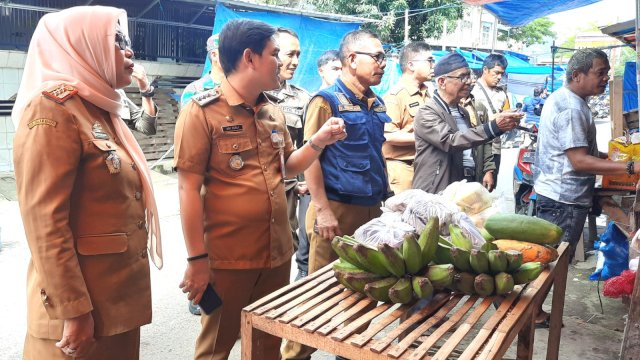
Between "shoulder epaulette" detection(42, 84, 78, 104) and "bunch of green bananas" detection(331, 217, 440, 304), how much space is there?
101 cm

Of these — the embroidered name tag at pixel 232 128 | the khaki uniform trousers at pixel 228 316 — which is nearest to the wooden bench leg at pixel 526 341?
the khaki uniform trousers at pixel 228 316

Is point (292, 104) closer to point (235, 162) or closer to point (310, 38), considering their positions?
point (235, 162)

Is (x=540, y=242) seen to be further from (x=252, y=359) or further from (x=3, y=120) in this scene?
(x=3, y=120)

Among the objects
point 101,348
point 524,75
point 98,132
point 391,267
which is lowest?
point 101,348

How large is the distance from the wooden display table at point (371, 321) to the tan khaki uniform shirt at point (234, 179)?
0.32 meters

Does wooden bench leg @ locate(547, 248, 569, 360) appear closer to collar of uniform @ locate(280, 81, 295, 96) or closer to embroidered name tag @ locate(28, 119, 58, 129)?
embroidered name tag @ locate(28, 119, 58, 129)

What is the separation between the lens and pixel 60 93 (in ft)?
5.45

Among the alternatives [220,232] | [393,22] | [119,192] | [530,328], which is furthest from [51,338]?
[393,22]

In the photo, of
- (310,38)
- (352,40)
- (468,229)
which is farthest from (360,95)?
(310,38)

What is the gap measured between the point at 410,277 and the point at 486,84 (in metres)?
4.50

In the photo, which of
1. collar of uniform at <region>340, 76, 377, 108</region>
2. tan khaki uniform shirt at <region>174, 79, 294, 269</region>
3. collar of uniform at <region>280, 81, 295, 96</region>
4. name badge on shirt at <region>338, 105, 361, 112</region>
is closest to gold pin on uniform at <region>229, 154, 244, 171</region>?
tan khaki uniform shirt at <region>174, 79, 294, 269</region>

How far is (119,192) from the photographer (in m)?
1.78

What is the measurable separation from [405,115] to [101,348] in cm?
312

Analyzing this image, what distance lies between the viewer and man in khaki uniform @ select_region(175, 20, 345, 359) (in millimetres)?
2186
